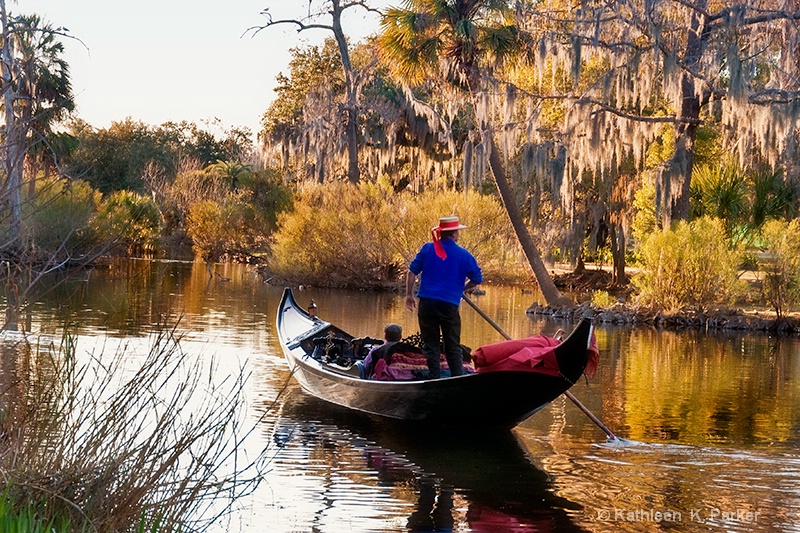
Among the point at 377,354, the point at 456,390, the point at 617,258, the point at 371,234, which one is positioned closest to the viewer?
the point at 456,390

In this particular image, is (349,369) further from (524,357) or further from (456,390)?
(524,357)

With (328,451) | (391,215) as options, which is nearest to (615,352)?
(328,451)

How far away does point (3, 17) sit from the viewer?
6.38 metres

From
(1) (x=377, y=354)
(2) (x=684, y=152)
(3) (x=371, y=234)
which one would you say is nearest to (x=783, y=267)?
(2) (x=684, y=152)

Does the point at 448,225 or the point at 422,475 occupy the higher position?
the point at 448,225

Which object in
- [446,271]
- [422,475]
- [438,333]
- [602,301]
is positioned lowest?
[422,475]

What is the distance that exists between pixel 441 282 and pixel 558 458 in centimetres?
218

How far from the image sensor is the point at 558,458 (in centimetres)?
1069

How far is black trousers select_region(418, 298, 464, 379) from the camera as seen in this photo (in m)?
11.8

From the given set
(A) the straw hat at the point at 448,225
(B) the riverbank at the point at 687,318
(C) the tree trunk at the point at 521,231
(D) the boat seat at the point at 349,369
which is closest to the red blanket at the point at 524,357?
(A) the straw hat at the point at 448,225

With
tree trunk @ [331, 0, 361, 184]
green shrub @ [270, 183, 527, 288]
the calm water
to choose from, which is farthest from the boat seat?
tree trunk @ [331, 0, 361, 184]

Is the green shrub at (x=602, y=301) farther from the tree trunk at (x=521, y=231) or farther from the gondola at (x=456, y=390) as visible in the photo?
the gondola at (x=456, y=390)

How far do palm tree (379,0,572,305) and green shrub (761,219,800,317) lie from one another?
722 centimetres

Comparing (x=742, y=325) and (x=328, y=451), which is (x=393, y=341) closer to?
(x=328, y=451)
